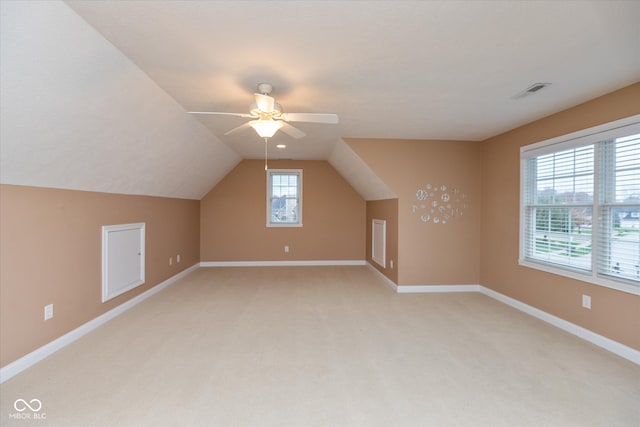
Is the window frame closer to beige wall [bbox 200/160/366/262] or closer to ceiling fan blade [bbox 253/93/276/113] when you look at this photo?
beige wall [bbox 200/160/366/262]

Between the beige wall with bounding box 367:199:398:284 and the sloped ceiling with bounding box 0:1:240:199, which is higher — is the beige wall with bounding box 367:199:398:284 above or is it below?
below

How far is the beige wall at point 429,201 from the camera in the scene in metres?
4.68

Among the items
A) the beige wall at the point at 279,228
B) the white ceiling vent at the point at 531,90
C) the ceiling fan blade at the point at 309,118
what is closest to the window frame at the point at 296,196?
the beige wall at the point at 279,228

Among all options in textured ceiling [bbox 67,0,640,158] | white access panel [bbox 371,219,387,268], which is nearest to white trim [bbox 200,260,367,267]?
white access panel [bbox 371,219,387,268]

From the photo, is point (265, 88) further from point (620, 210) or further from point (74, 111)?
point (620, 210)

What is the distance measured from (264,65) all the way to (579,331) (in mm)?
3961

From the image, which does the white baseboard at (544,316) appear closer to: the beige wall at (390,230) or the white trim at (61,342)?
the beige wall at (390,230)

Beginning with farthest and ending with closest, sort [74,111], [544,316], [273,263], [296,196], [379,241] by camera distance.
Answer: [296,196], [273,263], [379,241], [544,316], [74,111]

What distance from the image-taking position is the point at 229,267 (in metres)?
A: 6.54

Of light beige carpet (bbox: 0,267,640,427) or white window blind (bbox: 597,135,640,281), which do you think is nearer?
light beige carpet (bbox: 0,267,640,427)

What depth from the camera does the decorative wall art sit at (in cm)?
475

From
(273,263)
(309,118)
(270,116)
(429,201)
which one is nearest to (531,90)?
(309,118)

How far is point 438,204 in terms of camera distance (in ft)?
15.7

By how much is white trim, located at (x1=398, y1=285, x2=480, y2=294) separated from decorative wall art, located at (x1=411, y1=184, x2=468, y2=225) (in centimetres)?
102
